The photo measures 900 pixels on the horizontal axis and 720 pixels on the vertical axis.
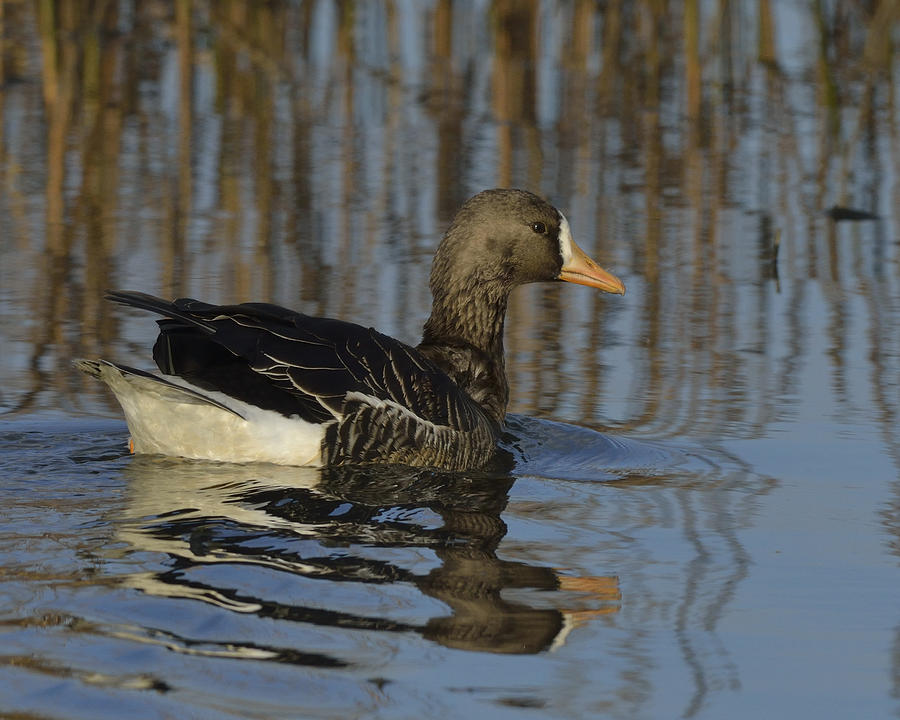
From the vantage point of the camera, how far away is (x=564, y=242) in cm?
860

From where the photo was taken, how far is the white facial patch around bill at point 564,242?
28.2ft

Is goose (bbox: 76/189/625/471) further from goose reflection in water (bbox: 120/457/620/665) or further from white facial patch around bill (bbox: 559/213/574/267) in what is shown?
white facial patch around bill (bbox: 559/213/574/267)

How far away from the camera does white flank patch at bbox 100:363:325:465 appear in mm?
7113

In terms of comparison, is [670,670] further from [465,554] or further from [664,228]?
[664,228]

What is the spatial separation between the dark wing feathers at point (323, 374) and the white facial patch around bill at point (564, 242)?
1.39m

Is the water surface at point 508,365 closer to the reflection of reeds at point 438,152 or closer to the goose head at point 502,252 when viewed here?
the reflection of reeds at point 438,152

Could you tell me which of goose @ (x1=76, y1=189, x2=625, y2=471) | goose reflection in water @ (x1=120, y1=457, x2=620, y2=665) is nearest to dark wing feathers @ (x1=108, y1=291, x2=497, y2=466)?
goose @ (x1=76, y1=189, x2=625, y2=471)

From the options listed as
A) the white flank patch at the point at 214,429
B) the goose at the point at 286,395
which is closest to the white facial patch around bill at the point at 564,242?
the goose at the point at 286,395

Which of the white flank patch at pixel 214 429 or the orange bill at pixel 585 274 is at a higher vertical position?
the orange bill at pixel 585 274

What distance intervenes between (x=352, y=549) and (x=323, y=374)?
147cm

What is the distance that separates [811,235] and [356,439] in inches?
226

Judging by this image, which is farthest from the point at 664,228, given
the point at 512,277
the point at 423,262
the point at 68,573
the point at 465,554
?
the point at 68,573

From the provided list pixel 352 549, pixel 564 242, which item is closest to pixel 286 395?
pixel 352 549

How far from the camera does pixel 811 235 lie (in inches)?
469
